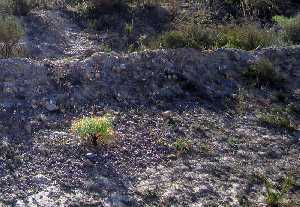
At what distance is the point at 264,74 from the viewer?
7.43 m

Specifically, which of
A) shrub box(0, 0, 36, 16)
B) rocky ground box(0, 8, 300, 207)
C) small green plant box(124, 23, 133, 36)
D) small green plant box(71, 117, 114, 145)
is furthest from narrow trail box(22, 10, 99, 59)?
small green plant box(71, 117, 114, 145)

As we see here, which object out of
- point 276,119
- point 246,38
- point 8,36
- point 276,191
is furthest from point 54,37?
point 276,191

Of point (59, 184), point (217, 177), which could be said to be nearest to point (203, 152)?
point (217, 177)

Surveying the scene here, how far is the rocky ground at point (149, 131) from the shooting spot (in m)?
5.19

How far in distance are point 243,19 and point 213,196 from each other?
5487mm

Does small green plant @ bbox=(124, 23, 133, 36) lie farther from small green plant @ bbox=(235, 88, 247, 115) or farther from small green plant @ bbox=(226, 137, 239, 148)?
small green plant @ bbox=(226, 137, 239, 148)

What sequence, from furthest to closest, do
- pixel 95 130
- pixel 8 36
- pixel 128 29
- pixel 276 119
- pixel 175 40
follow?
1. pixel 128 29
2. pixel 175 40
3. pixel 8 36
4. pixel 276 119
5. pixel 95 130

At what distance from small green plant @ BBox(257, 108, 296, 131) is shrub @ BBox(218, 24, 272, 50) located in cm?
182

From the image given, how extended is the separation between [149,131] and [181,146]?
42 cm

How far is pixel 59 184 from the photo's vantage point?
5129 mm

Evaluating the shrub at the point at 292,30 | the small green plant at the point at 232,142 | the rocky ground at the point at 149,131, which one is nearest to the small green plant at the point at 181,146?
the rocky ground at the point at 149,131

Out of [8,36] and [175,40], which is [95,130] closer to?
[8,36]

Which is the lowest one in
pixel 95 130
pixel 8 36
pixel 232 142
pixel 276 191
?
pixel 276 191

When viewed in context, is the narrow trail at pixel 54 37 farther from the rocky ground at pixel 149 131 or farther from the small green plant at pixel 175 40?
the rocky ground at pixel 149 131
